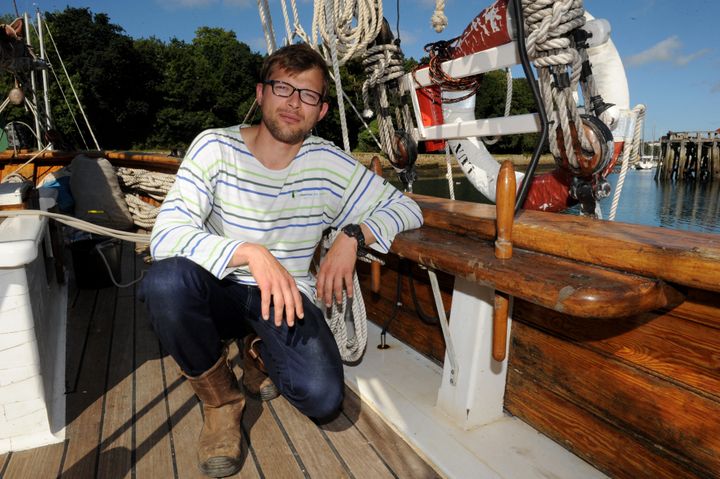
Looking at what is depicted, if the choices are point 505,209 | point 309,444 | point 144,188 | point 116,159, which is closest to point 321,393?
point 309,444

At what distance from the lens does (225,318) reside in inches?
70.8

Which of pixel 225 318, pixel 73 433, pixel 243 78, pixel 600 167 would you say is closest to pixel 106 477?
pixel 73 433

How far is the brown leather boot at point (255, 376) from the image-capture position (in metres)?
1.98

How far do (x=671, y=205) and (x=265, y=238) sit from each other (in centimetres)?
2189

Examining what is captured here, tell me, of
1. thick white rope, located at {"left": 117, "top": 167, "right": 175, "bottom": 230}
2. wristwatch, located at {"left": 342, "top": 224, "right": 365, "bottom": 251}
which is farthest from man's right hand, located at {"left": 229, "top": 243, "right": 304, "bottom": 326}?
thick white rope, located at {"left": 117, "top": 167, "right": 175, "bottom": 230}

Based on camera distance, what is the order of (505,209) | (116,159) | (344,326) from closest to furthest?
1. (505,209)
2. (344,326)
3. (116,159)

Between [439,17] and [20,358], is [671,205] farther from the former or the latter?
[20,358]

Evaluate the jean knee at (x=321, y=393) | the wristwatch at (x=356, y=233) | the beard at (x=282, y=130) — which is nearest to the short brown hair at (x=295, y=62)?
the beard at (x=282, y=130)

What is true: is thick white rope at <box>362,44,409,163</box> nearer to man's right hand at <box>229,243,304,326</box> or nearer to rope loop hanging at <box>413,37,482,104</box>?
rope loop hanging at <box>413,37,482,104</box>

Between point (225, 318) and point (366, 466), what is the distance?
0.68m

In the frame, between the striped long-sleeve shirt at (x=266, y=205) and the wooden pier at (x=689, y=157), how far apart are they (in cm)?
3111

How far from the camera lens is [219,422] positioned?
167 cm

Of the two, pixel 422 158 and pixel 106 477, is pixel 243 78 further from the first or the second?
pixel 106 477

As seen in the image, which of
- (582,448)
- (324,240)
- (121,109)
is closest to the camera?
(582,448)
